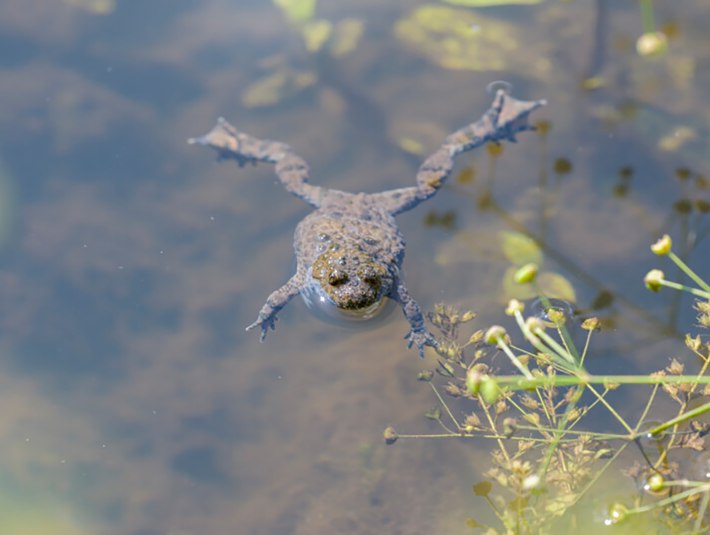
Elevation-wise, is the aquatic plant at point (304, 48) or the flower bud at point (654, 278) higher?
the flower bud at point (654, 278)

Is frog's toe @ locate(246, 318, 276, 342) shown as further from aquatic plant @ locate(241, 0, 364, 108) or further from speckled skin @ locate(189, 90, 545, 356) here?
aquatic plant @ locate(241, 0, 364, 108)

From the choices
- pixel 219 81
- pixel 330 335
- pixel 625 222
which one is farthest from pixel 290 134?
pixel 625 222

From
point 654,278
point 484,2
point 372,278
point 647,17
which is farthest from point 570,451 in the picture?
point 484,2

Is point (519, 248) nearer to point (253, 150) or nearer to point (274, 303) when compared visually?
point (274, 303)

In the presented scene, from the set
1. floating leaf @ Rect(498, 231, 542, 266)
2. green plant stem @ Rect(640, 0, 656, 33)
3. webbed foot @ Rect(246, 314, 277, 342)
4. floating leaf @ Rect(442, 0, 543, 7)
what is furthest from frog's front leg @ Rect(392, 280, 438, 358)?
floating leaf @ Rect(442, 0, 543, 7)

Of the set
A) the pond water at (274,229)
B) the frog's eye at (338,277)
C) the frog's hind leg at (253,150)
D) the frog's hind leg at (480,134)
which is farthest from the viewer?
the frog's hind leg at (253,150)

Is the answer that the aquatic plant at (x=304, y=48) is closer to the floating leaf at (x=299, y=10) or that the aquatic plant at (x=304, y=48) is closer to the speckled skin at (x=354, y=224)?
the floating leaf at (x=299, y=10)

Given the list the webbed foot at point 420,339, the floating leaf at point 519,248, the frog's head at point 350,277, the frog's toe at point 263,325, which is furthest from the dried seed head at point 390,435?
the floating leaf at point 519,248
